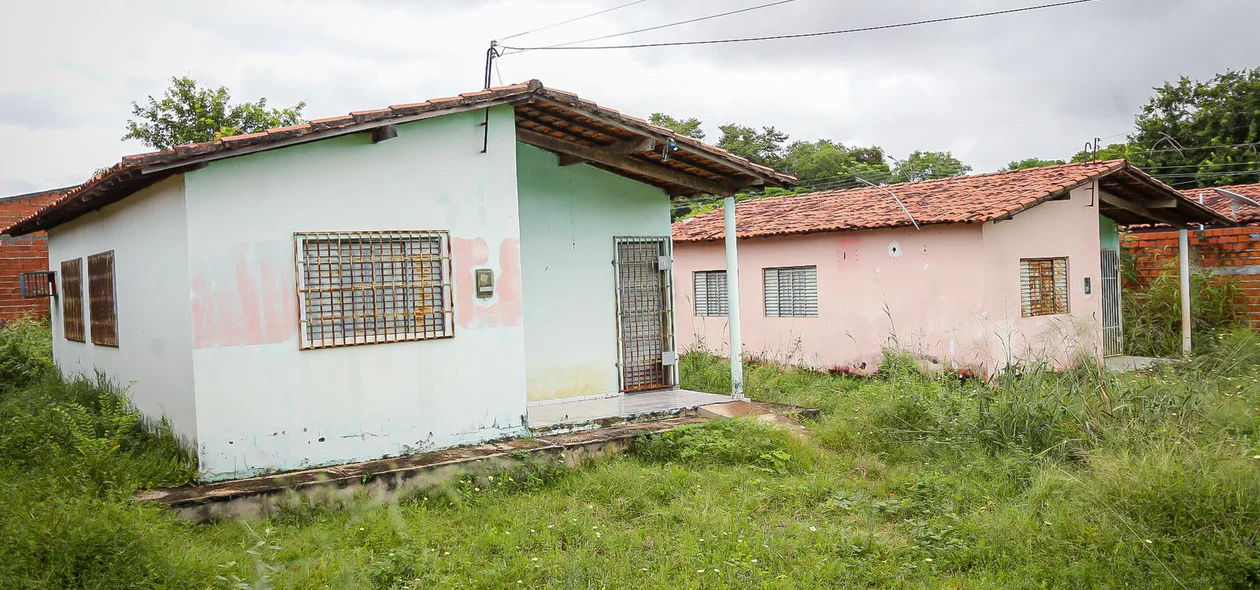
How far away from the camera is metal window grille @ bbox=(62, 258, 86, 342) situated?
415 inches

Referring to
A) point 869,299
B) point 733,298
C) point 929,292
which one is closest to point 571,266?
point 733,298

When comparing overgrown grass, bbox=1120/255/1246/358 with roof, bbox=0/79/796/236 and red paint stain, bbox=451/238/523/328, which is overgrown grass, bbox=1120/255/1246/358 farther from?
red paint stain, bbox=451/238/523/328

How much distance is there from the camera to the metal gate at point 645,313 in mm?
10938

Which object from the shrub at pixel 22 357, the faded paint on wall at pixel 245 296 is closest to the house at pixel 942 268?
the faded paint on wall at pixel 245 296

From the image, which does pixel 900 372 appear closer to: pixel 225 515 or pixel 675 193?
pixel 675 193

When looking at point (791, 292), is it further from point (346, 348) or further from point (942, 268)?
point (346, 348)

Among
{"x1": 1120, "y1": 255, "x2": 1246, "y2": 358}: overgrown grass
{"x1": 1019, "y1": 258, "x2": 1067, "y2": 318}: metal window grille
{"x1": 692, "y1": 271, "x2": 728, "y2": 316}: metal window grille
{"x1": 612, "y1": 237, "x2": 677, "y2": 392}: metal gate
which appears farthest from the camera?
{"x1": 692, "y1": 271, "x2": 728, "y2": 316}: metal window grille

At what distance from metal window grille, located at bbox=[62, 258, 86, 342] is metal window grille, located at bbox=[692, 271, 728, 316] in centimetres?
993

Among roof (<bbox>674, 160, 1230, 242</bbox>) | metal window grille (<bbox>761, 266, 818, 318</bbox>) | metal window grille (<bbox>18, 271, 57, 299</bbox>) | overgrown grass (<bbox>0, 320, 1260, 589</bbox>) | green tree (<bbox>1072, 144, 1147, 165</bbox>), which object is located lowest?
overgrown grass (<bbox>0, 320, 1260, 589</bbox>)

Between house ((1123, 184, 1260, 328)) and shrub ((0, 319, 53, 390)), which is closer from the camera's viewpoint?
shrub ((0, 319, 53, 390))

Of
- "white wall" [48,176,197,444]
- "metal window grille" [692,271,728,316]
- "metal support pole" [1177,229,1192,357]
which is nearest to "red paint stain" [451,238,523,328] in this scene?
"white wall" [48,176,197,444]

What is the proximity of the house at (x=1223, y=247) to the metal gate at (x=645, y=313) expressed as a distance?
1035 cm

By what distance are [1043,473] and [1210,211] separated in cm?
988

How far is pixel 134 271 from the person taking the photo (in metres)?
8.32
